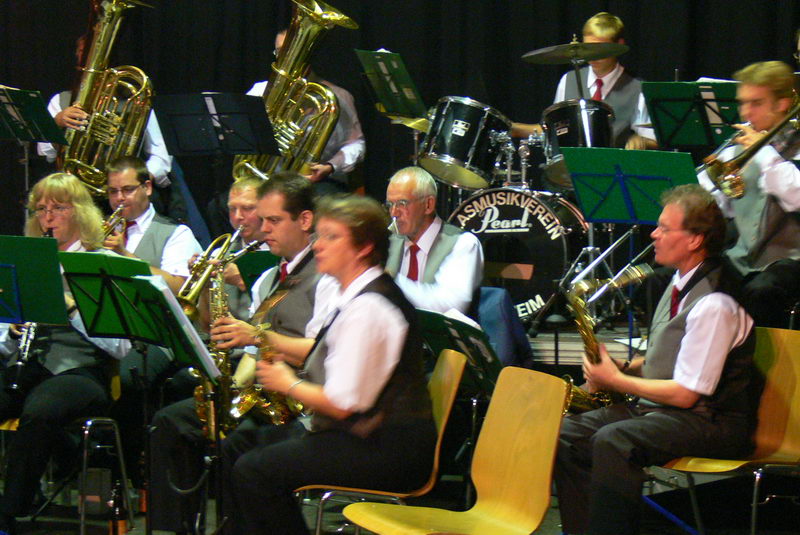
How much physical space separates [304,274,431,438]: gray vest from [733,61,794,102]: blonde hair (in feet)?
7.21

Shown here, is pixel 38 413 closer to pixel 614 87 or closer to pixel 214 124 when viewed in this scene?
pixel 214 124

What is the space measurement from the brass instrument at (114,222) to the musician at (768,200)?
2.96 m

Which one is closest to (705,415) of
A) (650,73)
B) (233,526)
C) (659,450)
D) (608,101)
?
(659,450)

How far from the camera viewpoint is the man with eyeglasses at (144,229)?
19.1 feet

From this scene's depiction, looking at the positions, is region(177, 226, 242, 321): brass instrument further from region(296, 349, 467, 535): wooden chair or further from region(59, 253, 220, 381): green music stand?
region(296, 349, 467, 535): wooden chair

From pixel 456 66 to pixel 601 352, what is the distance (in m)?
4.34

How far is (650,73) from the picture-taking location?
7.64 metres

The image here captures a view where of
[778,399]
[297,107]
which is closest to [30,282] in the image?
[297,107]

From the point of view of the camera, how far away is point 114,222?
588 cm

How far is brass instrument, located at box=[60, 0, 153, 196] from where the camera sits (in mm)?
6738

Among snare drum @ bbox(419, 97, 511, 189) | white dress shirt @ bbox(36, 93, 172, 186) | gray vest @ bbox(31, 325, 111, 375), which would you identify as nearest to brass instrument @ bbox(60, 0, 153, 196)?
white dress shirt @ bbox(36, 93, 172, 186)

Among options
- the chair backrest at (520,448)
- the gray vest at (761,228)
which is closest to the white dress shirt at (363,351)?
the chair backrest at (520,448)

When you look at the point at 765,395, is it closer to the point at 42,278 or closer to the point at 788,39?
the point at 42,278

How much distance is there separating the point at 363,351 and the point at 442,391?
1.67 ft
